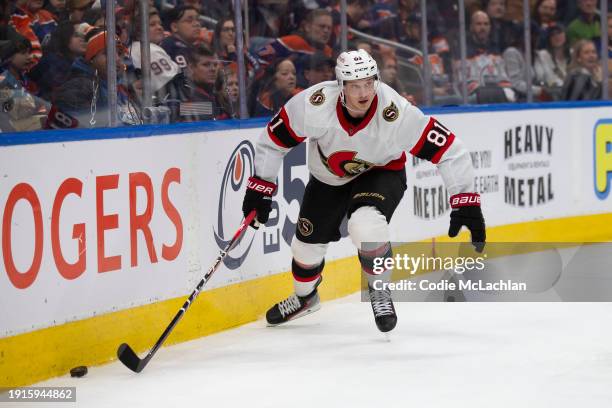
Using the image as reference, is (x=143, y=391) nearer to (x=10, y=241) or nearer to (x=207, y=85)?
(x=10, y=241)

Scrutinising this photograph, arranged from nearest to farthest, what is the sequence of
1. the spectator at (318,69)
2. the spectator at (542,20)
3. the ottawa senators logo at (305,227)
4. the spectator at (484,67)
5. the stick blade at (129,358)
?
the stick blade at (129,358) → the ottawa senators logo at (305,227) → the spectator at (318,69) → the spectator at (484,67) → the spectator at (542,20)

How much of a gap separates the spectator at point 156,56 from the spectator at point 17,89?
723 mm

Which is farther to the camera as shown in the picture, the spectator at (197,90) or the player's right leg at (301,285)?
the spectator at (197,90)

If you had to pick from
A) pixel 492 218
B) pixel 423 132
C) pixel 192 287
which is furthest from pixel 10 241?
pixel 492 218

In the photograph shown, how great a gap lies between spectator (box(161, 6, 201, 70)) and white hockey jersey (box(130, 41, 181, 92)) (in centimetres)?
3

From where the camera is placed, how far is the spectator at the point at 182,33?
6.19m

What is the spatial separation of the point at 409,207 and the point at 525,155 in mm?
1320

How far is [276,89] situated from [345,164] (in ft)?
5.04

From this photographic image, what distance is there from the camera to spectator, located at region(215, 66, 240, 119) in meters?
6.57

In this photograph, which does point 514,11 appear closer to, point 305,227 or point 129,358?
point 305,227

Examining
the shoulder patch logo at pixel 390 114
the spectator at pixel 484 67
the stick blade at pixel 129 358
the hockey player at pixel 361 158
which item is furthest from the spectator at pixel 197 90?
the spectator at pixel 484 67

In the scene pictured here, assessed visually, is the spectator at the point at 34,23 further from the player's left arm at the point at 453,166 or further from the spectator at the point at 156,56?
the player's left arm at the point at 453,166

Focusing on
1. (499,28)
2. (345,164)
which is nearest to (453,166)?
(345,164)

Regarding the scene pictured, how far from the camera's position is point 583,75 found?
31.2 ft
